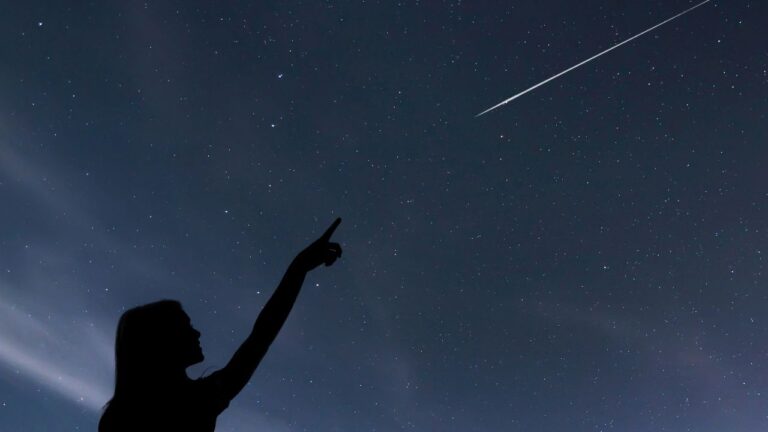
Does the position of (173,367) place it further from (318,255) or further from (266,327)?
(318,255)

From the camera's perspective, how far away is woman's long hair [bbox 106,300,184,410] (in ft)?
4.30

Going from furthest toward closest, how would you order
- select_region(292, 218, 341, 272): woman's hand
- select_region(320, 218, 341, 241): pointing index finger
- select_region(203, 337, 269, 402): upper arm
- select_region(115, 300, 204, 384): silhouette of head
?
select_region(320, 218, 341, 241): pointing index finger → select_region(292, 218, 341, 272): woman's hand → select_region(115, 300, 204, 384): silhouette of head → select_region(203, 337, 269, 402): upper arm

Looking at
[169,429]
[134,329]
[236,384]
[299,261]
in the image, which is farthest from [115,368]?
[299,261]

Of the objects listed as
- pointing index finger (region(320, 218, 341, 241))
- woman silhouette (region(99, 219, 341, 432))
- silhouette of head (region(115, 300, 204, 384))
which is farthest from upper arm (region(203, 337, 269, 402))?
pointing index finger (region(320, 218, 341, 241))

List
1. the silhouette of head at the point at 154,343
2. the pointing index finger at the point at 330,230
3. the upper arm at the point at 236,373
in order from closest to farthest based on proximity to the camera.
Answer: the upper arm at the point at 236,373
the silhouette of head at the point at 154,343
the pointing index finger at the point at 330,230

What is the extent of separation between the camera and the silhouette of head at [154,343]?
4.39 feet

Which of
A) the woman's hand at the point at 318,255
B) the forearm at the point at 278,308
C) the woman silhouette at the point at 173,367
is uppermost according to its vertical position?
the woman's hand at the point at 318,255

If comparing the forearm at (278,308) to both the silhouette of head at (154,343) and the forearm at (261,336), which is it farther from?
the silhouette of head at (154,343)

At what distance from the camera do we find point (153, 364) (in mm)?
1335

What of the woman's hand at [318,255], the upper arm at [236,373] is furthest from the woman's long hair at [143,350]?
the woman's hand at [318,255]

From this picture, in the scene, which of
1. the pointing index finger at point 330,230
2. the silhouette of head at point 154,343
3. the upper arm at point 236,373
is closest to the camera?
the upper arm at point 236,373

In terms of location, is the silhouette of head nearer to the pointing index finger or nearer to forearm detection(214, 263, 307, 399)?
forearm detection(214, 263, 307, 399)

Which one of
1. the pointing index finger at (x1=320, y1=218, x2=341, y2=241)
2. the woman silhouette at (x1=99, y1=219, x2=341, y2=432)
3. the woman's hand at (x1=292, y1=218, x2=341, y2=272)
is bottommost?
the woman silhouette at (x1=99, y1=219, x2=341, y2=432)

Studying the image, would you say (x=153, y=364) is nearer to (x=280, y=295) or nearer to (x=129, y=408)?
(x=129, y=408)
